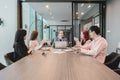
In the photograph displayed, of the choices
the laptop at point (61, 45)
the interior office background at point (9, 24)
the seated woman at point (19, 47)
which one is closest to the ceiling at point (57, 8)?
the interior office background at point (9, 24)

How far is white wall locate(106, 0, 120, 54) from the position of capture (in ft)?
17.0

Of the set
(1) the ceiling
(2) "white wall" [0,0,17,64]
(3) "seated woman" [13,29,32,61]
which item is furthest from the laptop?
(1) the ceiling

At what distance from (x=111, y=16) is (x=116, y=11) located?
0.57m

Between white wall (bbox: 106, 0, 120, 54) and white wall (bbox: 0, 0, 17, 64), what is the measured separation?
3.39 metres

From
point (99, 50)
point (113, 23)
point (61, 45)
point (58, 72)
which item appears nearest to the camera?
point (58, 72)

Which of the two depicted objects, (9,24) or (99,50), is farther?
(9,24)

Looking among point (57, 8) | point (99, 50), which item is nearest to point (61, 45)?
point (99, 50)

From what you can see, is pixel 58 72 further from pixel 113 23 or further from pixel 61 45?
pixel 113 23

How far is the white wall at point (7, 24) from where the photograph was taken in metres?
6.14

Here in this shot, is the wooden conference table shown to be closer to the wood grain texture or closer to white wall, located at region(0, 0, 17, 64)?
the wood grain texture

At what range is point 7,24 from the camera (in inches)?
244

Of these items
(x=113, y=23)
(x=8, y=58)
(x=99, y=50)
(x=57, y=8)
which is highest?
(x=57, y=8)

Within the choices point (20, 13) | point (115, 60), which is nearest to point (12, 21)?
point (20, 13)

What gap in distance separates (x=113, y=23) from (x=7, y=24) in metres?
3.70
